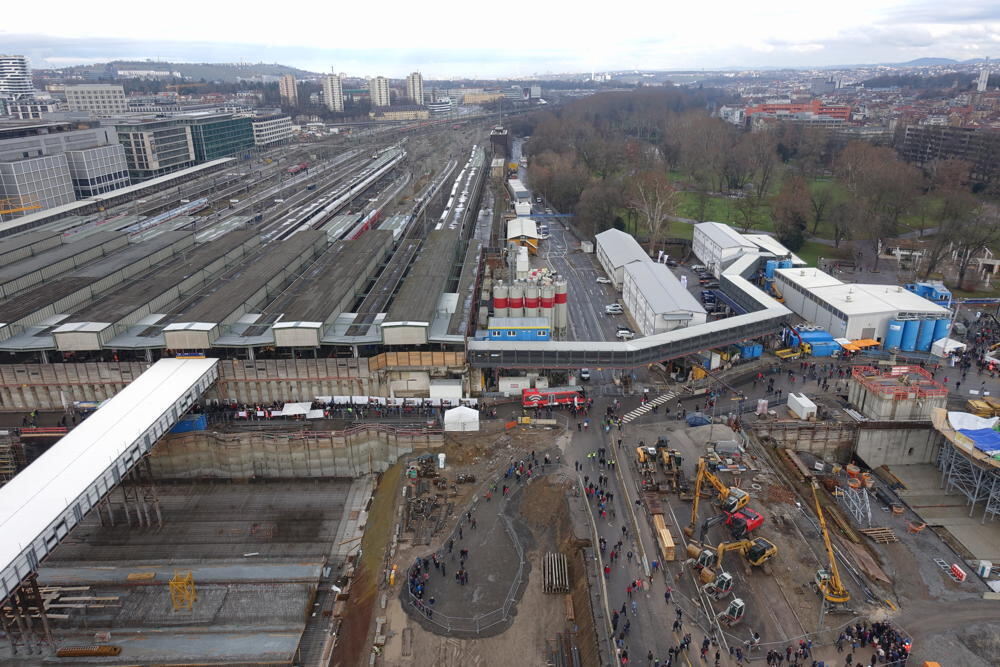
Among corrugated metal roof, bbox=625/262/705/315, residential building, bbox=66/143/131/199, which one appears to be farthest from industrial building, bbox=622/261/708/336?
residential building, bbox=66/143/131/199

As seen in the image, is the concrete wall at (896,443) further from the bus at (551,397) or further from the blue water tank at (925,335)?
the bus at (551,397)

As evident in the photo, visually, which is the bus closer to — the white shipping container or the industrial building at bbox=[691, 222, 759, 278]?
the white shipping container

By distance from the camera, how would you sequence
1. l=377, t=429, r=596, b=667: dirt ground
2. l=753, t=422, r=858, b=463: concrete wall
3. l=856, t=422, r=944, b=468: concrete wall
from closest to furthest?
1. l=377, t=429, r=596, b=667: dirt ground
2. l=753, t=422, r=858, b=463: concrete wall
3. l=856, t=422, r=944, b=468: concrete wall

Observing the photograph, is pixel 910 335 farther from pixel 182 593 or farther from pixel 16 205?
pixel 16 205

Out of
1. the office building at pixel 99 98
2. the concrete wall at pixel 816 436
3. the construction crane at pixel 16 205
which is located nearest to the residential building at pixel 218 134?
the construction crane at pixel 16 205

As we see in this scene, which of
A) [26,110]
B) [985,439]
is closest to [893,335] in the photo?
[985,439]

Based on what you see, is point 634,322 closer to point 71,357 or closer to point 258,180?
point 71,357

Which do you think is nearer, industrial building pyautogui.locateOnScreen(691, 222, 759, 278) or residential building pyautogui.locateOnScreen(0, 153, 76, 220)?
industrial building pyautogui.locateOnScreen(691, 222, 759, 278)
